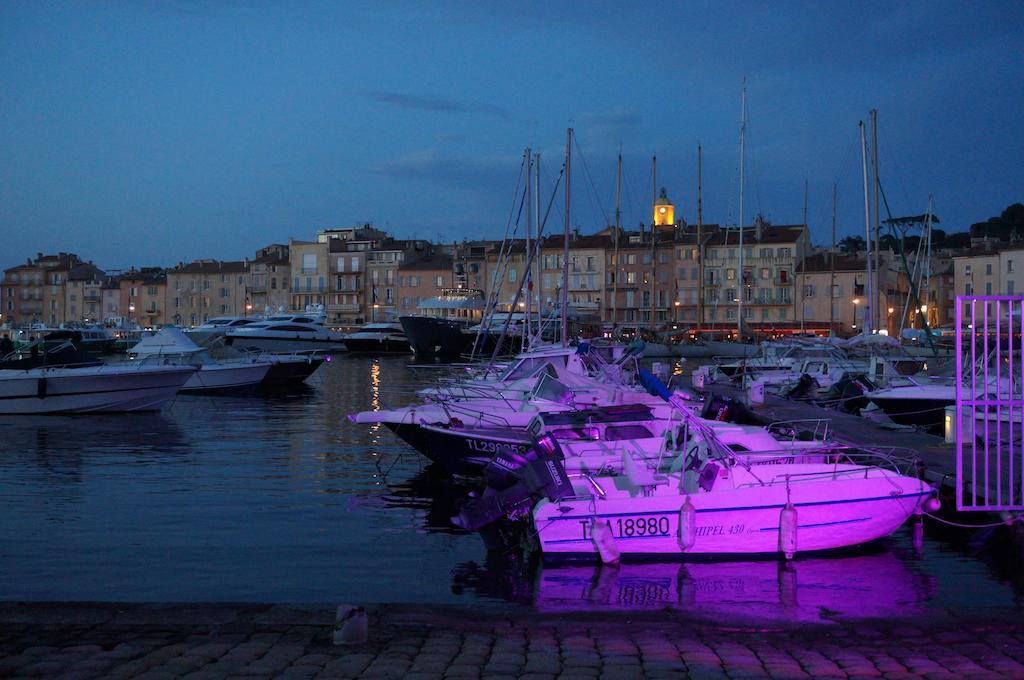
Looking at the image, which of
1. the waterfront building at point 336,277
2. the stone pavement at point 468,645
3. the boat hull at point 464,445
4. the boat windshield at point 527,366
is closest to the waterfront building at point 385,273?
the waterfront building at point 336,277

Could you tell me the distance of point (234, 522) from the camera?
55.0 feet

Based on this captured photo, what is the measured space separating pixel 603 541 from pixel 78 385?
80.7 ft

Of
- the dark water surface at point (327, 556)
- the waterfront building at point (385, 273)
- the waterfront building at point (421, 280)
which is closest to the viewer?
the dark water surface at point (327, 556)

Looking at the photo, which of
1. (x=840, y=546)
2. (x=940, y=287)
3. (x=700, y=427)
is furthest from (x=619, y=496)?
(x=940, y=287)

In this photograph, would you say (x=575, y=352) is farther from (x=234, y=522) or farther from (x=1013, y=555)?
(x=1013, y=555)

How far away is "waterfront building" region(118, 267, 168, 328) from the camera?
143 m

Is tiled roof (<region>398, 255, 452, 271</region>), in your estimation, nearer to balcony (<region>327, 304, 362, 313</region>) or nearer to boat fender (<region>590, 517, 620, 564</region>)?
balcony (<region>327, 304, 362, 313</region>)

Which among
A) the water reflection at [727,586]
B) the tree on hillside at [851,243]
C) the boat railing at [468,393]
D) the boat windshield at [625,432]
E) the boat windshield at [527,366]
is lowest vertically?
the water reflection at [727,586]

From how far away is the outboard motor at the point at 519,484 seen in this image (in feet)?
45.1

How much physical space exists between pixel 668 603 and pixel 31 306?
167 meters

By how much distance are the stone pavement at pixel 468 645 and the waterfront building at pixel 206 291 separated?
131011 mm

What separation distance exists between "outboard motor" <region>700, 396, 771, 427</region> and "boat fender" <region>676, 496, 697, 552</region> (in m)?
8.32

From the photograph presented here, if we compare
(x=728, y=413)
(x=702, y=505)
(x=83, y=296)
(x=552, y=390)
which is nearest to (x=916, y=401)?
(x=728, y=413)

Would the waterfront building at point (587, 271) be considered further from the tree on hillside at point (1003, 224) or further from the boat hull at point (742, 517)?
the boat hull at point (742, 517)
